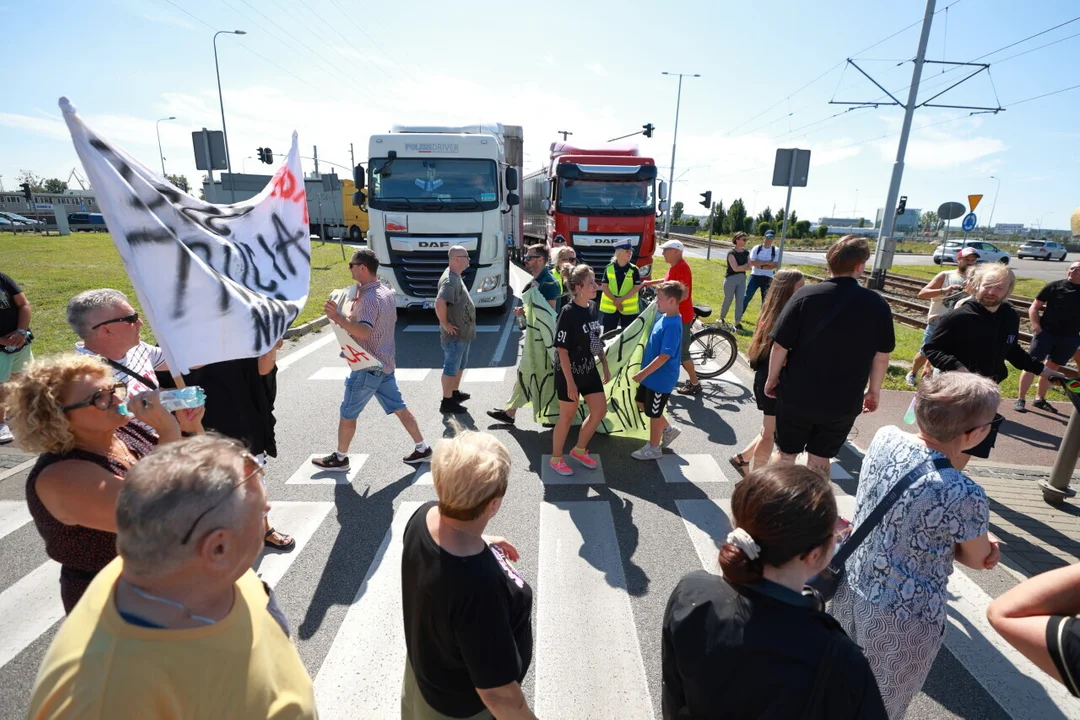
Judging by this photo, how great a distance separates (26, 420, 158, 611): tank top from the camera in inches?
75.5

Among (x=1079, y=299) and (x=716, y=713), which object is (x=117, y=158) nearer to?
(x=716, y=713)

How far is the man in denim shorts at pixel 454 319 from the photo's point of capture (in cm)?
603

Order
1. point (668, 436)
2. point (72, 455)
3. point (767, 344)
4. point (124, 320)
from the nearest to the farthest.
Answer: point (72, 455) < point (124, 320) < point (767, 344) < point (668, 436)

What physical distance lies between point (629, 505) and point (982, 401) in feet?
9.45

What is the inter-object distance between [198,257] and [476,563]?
7.01 feet

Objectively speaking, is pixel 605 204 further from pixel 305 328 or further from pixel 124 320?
pixel 124 320

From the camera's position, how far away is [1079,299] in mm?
6066

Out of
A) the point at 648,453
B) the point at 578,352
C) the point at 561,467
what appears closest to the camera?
the point at 578,352

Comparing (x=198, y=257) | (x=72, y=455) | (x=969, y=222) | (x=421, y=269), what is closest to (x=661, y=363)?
(x=198, y=257)

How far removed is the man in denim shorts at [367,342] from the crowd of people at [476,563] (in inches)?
47.1

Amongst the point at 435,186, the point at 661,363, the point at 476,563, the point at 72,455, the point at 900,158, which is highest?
the point at 900,158

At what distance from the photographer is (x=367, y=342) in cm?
475

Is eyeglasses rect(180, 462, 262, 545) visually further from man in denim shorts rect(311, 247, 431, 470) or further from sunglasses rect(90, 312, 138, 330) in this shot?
man in denim shorts rect(311, 247, 431, 470)

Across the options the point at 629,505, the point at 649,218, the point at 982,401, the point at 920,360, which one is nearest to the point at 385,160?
the point at 649,218
